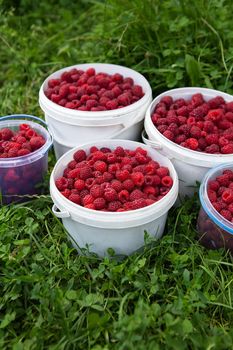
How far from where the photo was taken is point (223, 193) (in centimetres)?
186

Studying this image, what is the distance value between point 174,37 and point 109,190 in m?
1.18

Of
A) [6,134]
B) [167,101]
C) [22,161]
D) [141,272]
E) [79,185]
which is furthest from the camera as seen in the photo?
[167,101]

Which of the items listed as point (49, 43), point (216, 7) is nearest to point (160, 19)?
point (216, 7)

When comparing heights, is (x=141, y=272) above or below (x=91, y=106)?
below

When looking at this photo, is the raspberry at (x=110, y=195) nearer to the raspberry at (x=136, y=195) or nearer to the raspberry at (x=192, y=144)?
the raspberry at (x=136, y=195)

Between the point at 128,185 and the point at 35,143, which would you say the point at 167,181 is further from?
Answer: the point at 35,143

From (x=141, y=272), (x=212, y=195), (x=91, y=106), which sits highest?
(x=91, y=106)

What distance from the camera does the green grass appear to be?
1.54m

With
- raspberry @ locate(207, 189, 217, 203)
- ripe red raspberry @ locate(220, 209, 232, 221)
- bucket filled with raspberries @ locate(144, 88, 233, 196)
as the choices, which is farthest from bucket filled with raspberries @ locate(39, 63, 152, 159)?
ripe red raspberry @ locate(220, 209, 232, 221)

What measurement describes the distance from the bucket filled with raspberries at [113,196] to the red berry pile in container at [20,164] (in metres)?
0.15

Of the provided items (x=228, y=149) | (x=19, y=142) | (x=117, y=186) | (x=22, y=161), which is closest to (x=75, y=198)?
(x=117, y=186)

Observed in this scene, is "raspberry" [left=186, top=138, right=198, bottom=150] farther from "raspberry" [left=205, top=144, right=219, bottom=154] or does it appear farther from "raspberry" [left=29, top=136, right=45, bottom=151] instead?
"raspberry" [left=29, top=136, right=45, bottom=151]

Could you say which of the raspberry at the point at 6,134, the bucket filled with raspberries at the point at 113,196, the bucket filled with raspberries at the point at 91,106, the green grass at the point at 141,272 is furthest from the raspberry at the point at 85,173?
the raspberry at the point at 6,134

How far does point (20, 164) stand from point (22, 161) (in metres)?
0.02
